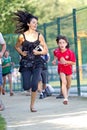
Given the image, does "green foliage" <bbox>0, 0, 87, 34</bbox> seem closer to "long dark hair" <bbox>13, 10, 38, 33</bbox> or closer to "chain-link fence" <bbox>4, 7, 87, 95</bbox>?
"chain-link fence" <bbox>4, 7, 87, 95</bbox>

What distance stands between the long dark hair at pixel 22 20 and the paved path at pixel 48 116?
1742 mm

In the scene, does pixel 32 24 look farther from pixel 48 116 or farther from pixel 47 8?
pixel 47 8

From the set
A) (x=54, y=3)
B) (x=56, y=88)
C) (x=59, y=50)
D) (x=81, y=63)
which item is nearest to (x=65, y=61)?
(x=59, y=50)

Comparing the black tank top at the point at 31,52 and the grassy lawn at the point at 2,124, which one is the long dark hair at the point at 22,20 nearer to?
the black tank top at the point at 31,52

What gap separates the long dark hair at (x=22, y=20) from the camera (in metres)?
11.5

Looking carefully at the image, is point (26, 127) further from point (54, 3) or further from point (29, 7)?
point (54, 3)

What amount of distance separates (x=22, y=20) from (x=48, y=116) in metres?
2.39

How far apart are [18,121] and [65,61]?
140 inches

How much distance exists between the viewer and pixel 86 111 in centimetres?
1082

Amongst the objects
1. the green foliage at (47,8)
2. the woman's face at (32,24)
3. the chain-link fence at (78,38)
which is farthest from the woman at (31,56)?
the green foliage at (47,8)

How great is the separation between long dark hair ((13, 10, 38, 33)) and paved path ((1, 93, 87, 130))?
174 cm

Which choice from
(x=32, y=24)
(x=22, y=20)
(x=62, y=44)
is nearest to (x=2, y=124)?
(x=32, y=24)

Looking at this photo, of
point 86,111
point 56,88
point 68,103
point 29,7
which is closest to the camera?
point 86,111

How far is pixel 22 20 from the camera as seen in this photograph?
38.1 ft
